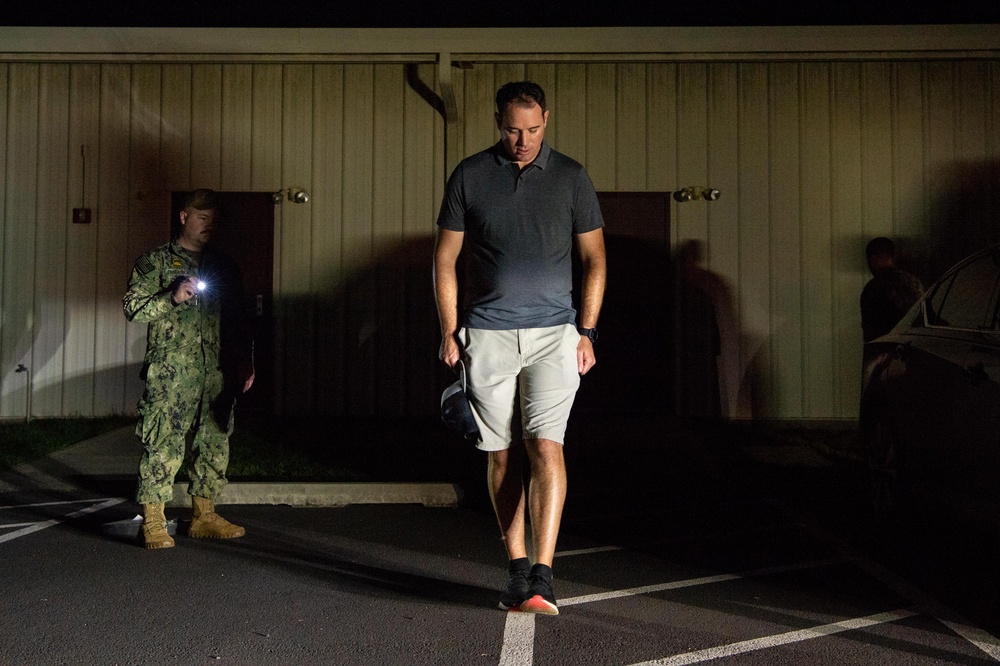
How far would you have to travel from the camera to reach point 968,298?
4.46 meters

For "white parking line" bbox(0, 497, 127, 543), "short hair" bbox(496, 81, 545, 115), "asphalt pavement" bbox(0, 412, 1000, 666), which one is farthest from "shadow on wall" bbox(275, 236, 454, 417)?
"short hair" bbox(496, 81, 545, 115)

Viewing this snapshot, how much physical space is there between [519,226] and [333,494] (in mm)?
3023

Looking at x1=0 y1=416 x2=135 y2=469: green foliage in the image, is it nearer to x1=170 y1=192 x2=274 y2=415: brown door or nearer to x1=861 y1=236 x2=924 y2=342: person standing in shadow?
x1=170 y1=192 x2=274 y2=415: brown door

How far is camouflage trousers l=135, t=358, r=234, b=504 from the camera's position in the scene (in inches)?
185

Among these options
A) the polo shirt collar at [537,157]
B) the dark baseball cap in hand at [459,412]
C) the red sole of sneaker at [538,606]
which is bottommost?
the red sole of sneaker at [538,606]

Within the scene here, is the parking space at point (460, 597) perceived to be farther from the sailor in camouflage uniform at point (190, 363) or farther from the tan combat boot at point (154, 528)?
the sailor in camouflage uniform at point (190, 363)

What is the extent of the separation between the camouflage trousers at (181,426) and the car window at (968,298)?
12.4ft

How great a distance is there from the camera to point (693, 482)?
6.64 meters

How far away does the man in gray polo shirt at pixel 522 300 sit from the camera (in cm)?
360

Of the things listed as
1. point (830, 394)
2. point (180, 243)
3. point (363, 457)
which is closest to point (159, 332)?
point (180, 243)

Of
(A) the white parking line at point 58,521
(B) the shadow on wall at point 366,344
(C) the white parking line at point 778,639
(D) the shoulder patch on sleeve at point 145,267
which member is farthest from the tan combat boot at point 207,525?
(B) the shadow on wall at point 366,344
